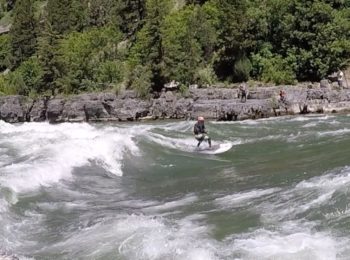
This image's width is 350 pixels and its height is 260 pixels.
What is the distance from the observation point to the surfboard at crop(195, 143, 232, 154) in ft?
73.8

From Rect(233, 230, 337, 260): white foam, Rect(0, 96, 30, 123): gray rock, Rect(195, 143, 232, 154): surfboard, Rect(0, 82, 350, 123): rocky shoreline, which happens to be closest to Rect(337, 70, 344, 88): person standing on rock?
Rect(0, 82, 350, 123): rocky shoreline

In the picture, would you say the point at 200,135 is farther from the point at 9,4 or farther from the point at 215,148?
the point at 9,4

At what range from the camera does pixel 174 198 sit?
15.7 m

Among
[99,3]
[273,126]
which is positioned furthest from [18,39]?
[273,126]

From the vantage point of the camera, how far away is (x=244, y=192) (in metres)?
15.5

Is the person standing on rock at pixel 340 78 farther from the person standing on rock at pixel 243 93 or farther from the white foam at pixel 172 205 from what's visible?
the white foam at pixel 172 205

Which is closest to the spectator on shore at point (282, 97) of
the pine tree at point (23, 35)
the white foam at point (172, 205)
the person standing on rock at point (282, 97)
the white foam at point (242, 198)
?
the person standing on rock at point (282, 97)

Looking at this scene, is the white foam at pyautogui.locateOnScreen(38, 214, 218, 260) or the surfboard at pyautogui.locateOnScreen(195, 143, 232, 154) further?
the surfboard at pyautogui.locateOnScreen(195, 143, 232, 154)

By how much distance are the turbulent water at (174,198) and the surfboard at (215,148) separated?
0.35 metres

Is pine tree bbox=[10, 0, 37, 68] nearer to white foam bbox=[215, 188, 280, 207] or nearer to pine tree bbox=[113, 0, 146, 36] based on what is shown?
pine tree bbox=[113, 0, 146, 36]

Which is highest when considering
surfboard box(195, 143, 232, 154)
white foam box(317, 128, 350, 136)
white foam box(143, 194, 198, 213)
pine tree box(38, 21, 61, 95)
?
pine tree box(38, 21, 61, 95)

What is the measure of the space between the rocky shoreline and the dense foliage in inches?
65.2

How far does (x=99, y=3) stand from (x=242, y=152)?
46.6 m

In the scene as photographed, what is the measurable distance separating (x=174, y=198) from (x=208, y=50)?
105ft
